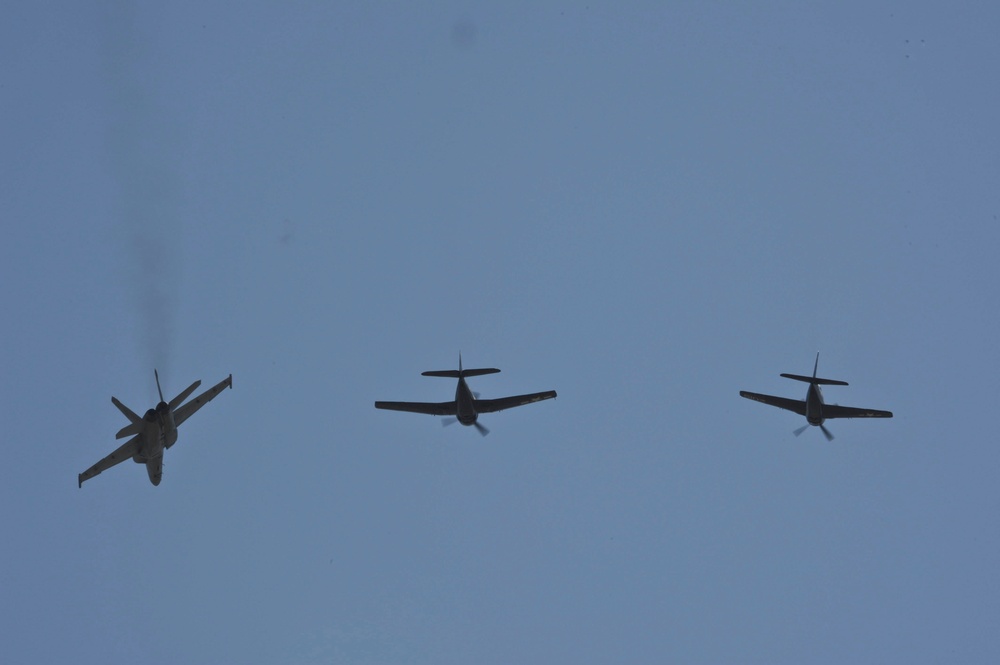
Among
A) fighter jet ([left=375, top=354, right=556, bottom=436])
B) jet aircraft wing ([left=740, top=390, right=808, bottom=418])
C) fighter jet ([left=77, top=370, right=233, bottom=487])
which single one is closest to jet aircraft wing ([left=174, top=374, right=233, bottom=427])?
fighter jet ([left=77, top=370, right=233, bottom=487])

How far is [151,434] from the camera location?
99.9 meters

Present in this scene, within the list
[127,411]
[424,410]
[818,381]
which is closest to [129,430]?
[127,411]

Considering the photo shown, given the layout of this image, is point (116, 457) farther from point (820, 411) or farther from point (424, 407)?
point (820, 411)

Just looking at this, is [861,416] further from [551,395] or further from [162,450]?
[162,450]

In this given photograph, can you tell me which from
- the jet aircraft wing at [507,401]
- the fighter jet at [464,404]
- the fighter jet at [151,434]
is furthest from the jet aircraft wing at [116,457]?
the jet aircraft wing at [507,401]

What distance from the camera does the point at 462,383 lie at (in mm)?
107000

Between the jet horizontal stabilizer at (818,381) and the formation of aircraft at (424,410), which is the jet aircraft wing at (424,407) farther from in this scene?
the jet horizontal stabilizer at (818,381)

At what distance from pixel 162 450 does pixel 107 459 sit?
476cm

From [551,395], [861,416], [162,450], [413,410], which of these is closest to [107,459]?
[162,450]

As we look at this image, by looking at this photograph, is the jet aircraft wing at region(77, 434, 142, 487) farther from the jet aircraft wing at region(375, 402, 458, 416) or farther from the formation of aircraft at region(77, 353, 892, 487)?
the jet aircraft wing at region(375, 402, 458, 416)

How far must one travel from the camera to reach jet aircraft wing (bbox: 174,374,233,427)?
104 metres

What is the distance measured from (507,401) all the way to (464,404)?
205 inches

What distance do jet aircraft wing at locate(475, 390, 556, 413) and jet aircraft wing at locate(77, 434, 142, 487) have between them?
25941 millimetres

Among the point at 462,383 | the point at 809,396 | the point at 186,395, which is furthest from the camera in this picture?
the point at 809,396
